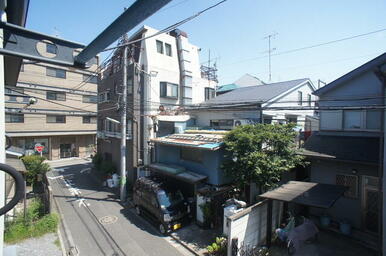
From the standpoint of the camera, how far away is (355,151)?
411 inches

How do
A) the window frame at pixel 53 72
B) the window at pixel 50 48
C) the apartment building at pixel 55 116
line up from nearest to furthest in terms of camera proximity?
1. the window at pixel 50 48
2. the apartment building at pixel 55 116
3. the window frame at pixel 53 72

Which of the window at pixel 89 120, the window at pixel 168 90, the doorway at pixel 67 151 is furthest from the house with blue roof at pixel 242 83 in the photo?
the doorway at pixel 67 151

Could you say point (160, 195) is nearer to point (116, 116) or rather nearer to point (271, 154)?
point (271, 154)

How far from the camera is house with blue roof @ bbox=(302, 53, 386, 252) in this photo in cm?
960

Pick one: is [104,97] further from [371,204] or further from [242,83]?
[371,204]

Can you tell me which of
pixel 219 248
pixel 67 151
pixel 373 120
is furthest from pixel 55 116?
pixel 373 120

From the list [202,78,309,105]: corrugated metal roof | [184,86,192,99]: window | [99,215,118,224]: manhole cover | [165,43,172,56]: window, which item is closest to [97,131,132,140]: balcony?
[184,86,192,99]: window

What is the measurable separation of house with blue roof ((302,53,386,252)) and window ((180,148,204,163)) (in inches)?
240

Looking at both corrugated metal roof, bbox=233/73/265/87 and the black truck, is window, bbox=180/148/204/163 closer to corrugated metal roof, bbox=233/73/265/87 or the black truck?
the black truck

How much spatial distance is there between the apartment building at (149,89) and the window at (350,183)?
11630mm

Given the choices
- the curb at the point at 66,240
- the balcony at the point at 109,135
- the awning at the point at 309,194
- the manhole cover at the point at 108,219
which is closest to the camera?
the awning at the point at 309,194

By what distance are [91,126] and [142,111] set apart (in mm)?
21471

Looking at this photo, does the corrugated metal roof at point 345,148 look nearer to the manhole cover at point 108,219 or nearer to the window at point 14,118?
the manhole cover at point 108,219

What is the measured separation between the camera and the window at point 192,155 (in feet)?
43.7
